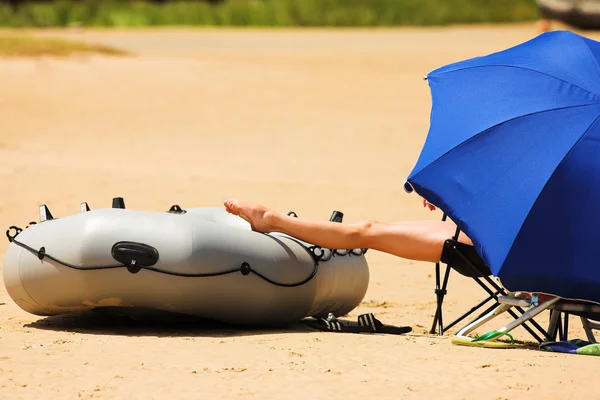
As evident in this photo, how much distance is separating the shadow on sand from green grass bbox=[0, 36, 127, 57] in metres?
13.4

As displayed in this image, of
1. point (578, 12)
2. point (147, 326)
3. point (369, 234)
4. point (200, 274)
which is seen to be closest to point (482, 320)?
point (369, 234)

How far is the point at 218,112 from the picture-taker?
17219mm

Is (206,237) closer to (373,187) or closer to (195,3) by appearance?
(373,187)

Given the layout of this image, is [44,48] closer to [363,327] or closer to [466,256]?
[363,327]

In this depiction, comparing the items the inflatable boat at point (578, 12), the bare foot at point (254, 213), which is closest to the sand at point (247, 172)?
the bare foot at point (254, 213)

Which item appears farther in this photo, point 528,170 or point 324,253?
point 324,253

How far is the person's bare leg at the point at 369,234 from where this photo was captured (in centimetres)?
568

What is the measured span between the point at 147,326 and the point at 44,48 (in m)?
14.0

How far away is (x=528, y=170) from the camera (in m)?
5.27

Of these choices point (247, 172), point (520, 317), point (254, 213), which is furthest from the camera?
point (247, 172)

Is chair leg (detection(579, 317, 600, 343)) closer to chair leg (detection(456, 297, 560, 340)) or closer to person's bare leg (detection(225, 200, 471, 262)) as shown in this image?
chair leg (detection(456, 297, 560, 340))

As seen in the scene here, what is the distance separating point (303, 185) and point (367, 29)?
1647cm

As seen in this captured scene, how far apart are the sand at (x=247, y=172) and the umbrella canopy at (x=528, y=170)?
1.39ft

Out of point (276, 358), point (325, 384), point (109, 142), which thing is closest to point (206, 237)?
point (276, 358)
